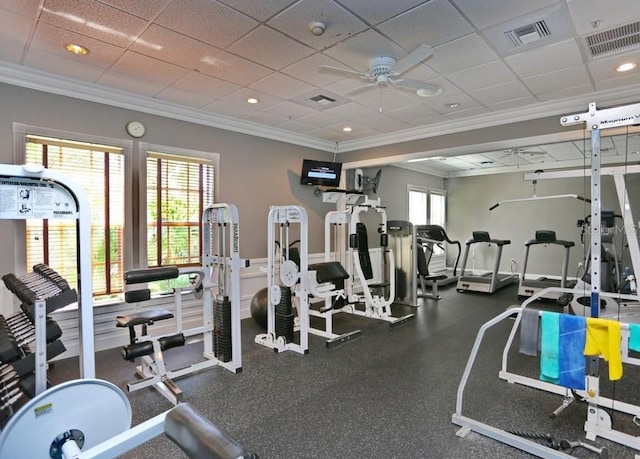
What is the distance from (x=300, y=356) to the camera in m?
3.64

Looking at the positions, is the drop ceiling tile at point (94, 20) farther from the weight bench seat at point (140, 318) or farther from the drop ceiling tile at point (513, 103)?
the drop ceiling tile at point (513, 103)

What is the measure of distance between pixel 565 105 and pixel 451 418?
3599mm

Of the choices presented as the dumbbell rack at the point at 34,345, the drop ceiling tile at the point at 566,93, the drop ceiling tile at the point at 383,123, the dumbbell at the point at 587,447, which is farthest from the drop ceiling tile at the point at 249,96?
the dumbbell at the point at 587,447

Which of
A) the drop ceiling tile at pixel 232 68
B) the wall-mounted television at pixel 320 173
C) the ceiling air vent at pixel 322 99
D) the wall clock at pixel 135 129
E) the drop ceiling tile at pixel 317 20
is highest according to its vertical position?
the ceiling air vent at pixel 322 99

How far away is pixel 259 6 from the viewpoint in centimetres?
225

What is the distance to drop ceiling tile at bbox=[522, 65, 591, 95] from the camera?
325 centimetres

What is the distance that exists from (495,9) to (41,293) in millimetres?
3082

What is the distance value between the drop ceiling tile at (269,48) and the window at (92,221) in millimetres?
1977

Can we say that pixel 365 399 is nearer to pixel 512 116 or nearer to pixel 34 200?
pixel 34 200

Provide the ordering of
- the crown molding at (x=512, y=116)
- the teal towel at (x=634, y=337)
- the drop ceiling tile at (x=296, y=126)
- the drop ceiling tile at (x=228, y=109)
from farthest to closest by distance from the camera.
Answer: the drop ceiling tile at (x=296, y=126) → the drop ceiling tile at (x=228, y=109) → the crown molding at (x=512, y=116) → the teal towel at (x=634, y=337)

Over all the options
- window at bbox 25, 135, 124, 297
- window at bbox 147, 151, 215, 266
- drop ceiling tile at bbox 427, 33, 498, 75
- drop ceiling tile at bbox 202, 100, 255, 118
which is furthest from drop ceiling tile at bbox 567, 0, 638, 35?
window at bbox 25, 135, 124, 297

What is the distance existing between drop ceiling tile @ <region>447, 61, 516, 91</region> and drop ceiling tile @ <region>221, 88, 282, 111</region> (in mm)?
1883

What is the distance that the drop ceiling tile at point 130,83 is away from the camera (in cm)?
335

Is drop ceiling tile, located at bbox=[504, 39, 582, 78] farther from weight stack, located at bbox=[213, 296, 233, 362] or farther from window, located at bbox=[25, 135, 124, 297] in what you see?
window, located at bbox=[25, 135, 124, 297]
